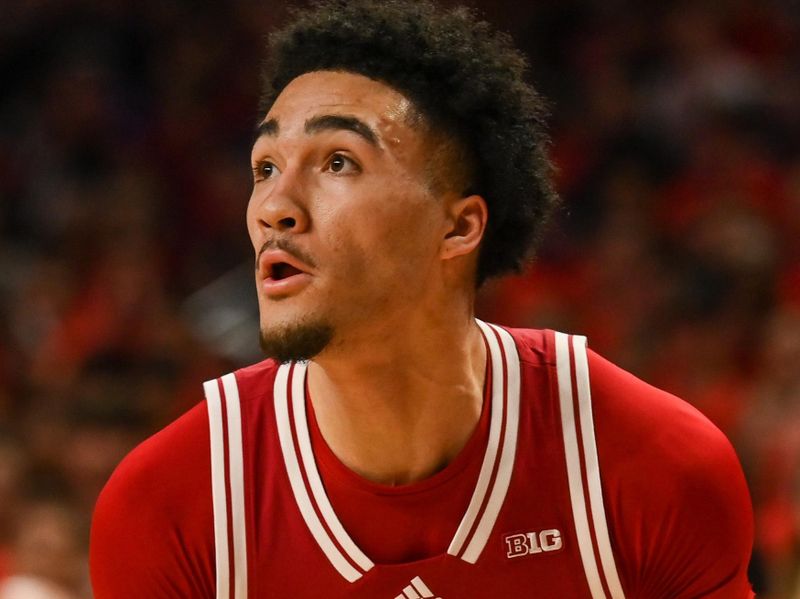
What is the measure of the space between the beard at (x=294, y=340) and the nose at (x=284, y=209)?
170mm

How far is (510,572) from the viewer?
2.58 meters

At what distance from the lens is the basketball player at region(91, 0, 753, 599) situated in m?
2.51

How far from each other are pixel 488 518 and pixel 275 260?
0.62 metres

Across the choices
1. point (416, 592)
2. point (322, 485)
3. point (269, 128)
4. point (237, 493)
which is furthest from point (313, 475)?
point (269, 128)

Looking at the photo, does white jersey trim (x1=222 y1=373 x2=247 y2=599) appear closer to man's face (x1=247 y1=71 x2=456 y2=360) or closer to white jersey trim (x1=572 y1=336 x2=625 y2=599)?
man's face (x1=247 y1=71 x2=456 y2=360)

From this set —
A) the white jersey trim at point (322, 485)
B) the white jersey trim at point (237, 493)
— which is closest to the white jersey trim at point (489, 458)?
the white jersey trim at point (322, 485)

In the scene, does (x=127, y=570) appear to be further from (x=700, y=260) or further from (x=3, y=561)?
(x=700, y=260)

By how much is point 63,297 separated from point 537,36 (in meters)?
2.66

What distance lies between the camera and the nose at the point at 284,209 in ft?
8.07

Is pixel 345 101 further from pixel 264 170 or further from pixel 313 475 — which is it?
pixel 313 475

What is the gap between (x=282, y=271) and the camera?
252 centimetres

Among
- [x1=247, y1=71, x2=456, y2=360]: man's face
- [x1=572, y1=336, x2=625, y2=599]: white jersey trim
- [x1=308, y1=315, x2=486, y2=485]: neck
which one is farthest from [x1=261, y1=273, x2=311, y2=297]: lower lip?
[x1=572, y1=336, x2=625, y2=599]: white jersey trim

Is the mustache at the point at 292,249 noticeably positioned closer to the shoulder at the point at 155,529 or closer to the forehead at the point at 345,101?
the forehead at the point at 345,101

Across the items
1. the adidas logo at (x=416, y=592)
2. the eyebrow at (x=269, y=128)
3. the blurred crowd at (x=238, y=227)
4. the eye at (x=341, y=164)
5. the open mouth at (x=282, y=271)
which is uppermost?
the blurred crowd at (x=238, y=227)
